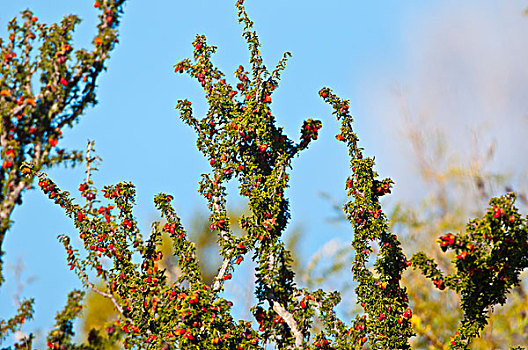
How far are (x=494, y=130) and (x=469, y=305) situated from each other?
1163cm

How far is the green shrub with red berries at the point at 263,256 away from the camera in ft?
23.9

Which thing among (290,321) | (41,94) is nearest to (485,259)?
(290,321)

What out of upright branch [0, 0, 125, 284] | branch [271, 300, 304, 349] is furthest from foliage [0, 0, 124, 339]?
branch [271, 300, 304, 349]

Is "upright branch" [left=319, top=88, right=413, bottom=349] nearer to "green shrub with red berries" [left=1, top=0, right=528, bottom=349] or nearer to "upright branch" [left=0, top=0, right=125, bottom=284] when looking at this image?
"green shrub with red berries" [left=1, top=0, right=528, bottom=349]

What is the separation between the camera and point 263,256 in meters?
7.82

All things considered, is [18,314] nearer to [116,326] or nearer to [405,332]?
[116,326]

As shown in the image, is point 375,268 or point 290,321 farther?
point 375,268

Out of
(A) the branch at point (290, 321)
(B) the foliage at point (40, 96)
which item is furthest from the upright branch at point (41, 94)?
(A) the branch at point (290, 321)

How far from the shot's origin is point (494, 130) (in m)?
18.2

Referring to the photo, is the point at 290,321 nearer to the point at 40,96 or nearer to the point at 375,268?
the point at 375,268

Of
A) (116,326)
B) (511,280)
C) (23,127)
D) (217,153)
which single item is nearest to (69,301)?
(116,326)

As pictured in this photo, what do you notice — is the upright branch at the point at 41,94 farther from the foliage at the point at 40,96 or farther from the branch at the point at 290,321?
the branch at the point at 290,321

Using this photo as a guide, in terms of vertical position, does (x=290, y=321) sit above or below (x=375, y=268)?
below

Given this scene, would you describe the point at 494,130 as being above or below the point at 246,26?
above
